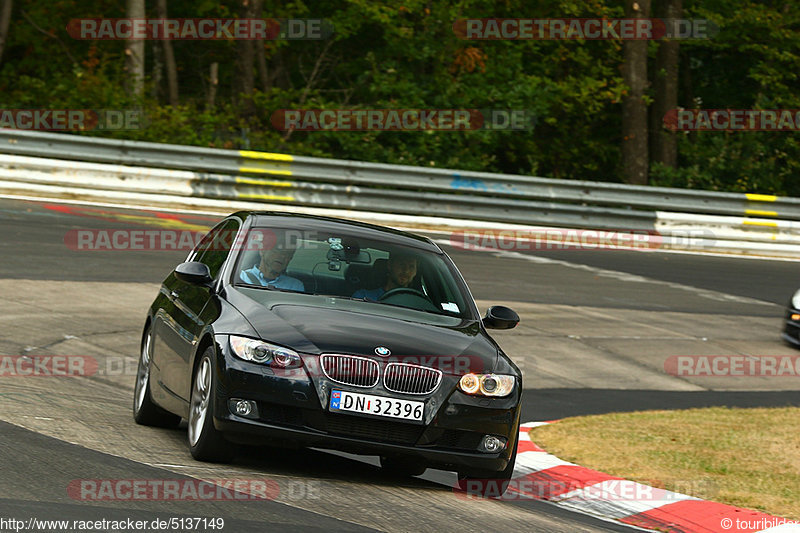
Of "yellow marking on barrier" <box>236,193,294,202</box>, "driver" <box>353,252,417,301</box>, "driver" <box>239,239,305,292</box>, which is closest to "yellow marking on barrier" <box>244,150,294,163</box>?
"yellow marking on barrier" <box>236,193,294,202</box>

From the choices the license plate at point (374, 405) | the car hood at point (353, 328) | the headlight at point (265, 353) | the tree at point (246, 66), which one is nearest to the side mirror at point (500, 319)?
the car hood at point (353, 328)

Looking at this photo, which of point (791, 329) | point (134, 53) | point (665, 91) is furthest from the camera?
point (665, 91)

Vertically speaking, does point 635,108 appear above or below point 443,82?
below

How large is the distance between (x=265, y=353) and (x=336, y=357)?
1.26 ft

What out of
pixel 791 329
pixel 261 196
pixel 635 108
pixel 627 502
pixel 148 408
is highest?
pixel 635 108

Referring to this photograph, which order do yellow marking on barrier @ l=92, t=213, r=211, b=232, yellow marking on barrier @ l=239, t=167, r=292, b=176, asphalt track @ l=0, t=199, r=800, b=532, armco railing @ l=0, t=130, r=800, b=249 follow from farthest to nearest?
yellow marking on barrier @ l=239, t=167, r=292, b=176, armco railing @ l=0, t=130, r=800, b=249, yellow marking on barrier @ l=92, t=213, r=211, b=232, asphalt track @ l=0, t=199, r=800, b=532

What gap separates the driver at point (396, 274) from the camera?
7.90 meters

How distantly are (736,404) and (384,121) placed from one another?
50.0ft

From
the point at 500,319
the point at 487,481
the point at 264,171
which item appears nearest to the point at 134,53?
the point at 264,171

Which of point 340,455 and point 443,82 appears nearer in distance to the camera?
point 340,455

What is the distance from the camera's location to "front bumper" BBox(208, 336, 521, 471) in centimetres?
673

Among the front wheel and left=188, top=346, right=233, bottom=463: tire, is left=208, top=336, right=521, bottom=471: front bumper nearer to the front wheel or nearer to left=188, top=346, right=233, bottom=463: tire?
left=188, top=346, right=233, bottom=463: tire

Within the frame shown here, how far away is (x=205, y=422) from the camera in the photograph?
6.97 meters

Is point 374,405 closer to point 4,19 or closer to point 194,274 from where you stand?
point 194,274
